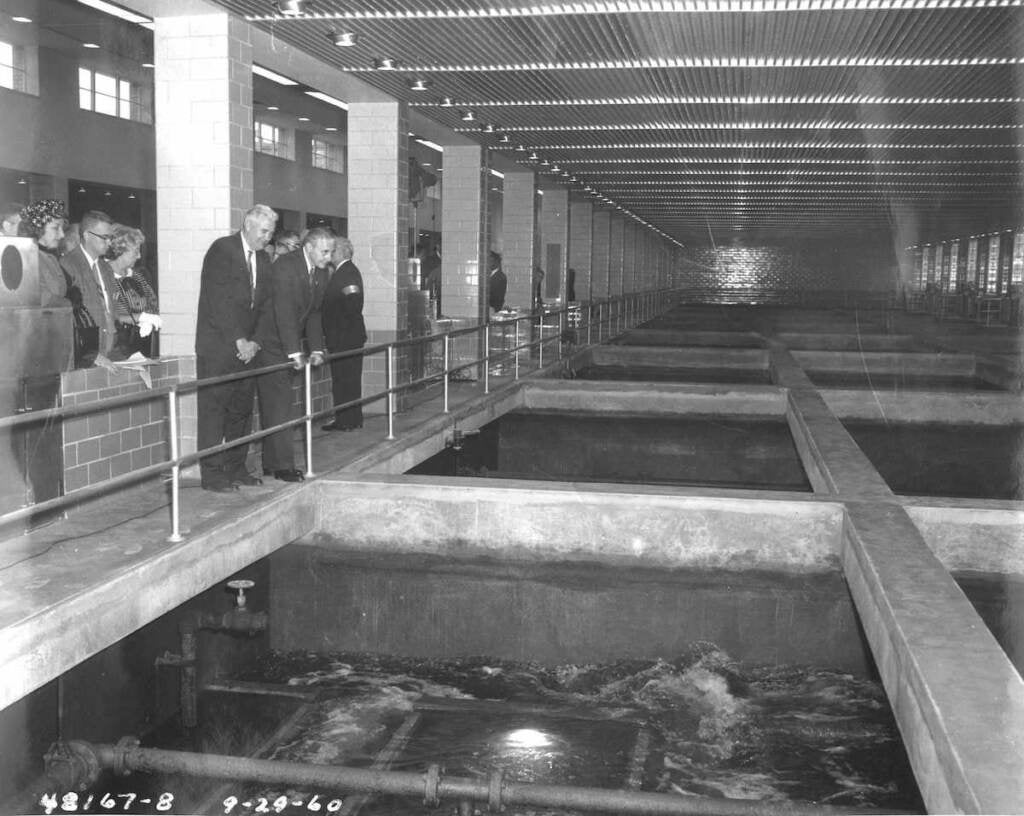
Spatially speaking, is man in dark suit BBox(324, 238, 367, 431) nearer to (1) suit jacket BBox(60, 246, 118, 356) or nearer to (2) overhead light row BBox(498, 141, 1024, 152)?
(1) suit jacket BBox(60, 246, 118, 356)

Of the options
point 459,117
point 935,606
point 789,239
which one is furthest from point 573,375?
point 789,239

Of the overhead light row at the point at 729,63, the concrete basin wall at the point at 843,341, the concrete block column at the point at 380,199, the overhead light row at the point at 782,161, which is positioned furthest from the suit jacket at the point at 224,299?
the concrete basin wall at the point at 843,341

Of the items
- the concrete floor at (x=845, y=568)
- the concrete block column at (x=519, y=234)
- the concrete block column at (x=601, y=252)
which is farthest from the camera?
the concrete block column at (x=601, y=252)

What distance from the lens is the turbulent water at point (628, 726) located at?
5.41 meters

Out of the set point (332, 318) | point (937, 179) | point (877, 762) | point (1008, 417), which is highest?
point (937, 179)

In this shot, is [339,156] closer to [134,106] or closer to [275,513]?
[134,106]

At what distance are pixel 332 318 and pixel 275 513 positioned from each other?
3.02 metres

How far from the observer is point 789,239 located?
46.5 m

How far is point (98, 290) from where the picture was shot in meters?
6.62

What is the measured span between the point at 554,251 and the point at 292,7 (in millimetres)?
15844

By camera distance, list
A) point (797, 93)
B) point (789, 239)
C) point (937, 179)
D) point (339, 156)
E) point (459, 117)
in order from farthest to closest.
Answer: point (789, 239) < point (339, 156) < point (937, 179) < point (459, 117) < point (797, 93)

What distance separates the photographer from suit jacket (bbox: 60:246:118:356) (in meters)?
6.46

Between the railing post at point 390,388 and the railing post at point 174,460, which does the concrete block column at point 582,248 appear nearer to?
the railing post at point 390,388

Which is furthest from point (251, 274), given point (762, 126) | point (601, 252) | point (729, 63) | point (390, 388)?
point (601, 252)
